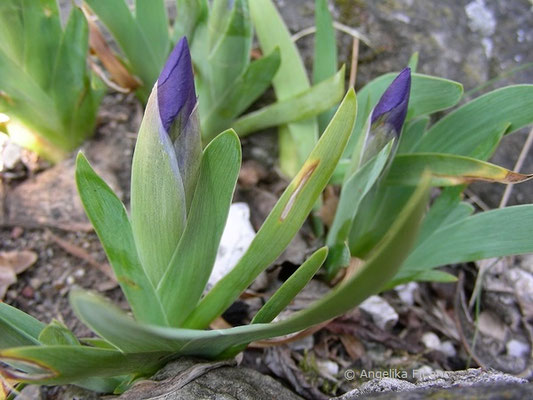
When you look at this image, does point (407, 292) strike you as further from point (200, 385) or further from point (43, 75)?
point (43, 75)

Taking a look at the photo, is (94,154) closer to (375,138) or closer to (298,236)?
(298,236)

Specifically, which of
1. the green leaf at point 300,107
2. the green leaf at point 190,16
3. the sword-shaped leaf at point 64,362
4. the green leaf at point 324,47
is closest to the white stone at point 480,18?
the green leaf at point 324,47

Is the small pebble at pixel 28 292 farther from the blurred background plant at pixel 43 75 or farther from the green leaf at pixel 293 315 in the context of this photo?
the green leaf at pixel 293 315

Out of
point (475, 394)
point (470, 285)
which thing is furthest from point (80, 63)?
point (470, 285)

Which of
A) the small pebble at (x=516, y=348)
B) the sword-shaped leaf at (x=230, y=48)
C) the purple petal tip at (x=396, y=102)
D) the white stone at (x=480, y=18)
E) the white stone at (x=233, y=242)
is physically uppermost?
the sword-shaped leaf at (x=230, y=48)

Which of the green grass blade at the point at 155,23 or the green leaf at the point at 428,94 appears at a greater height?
the green grass blade at the point at 155,23

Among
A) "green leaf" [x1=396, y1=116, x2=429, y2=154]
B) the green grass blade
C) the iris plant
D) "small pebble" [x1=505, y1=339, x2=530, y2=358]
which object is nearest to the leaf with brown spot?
the iris plant

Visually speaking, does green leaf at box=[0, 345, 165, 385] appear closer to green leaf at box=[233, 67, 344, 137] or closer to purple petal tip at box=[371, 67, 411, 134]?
purple petal tip at box=[371, 67, 411, 134]
